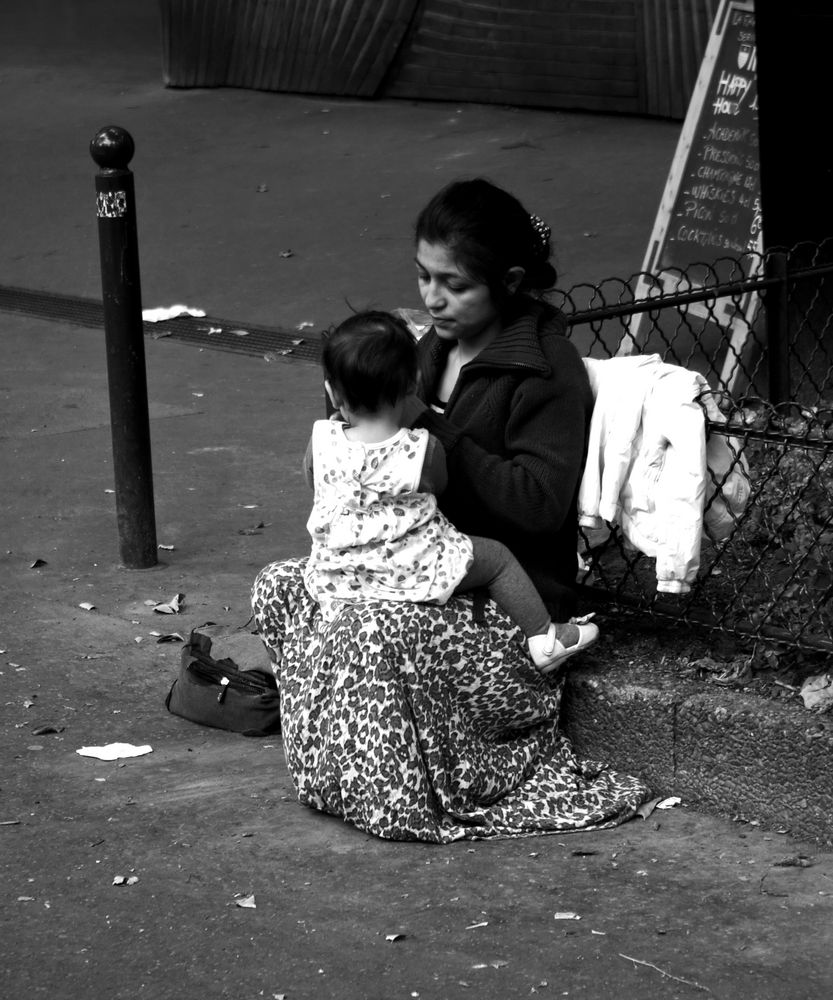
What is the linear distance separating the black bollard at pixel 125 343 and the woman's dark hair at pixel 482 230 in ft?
4.86

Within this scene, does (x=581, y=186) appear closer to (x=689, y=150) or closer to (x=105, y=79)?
(x=689, y=150)

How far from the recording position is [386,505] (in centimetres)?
344

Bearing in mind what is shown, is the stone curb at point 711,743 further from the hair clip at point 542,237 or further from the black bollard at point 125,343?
the black bollard at point 125,343

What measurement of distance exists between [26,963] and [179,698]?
47.1 inches

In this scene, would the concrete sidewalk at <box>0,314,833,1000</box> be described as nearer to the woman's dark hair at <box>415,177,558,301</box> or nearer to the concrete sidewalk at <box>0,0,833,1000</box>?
the concrete sidewalk at <box>0,0,833,1000</box>

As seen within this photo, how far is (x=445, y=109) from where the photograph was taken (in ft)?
38.7

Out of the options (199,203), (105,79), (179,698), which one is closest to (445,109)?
(199,203)

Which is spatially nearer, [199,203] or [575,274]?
[575,274]

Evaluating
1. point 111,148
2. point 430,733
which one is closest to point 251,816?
point 430,733

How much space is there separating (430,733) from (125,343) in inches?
78.9

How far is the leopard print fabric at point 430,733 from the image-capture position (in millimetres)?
3359

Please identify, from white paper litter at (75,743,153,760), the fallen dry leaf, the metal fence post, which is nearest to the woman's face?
the fallen dry leaf

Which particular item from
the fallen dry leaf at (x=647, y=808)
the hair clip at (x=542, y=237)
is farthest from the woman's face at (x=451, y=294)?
the fallen dry leaf at (x=647, y=808)

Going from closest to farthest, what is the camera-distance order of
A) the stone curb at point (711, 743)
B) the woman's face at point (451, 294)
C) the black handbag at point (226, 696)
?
the stone curb at point (711, 743) < the woman's face at point (451, 294) < the black handbag at point (226, 696)
